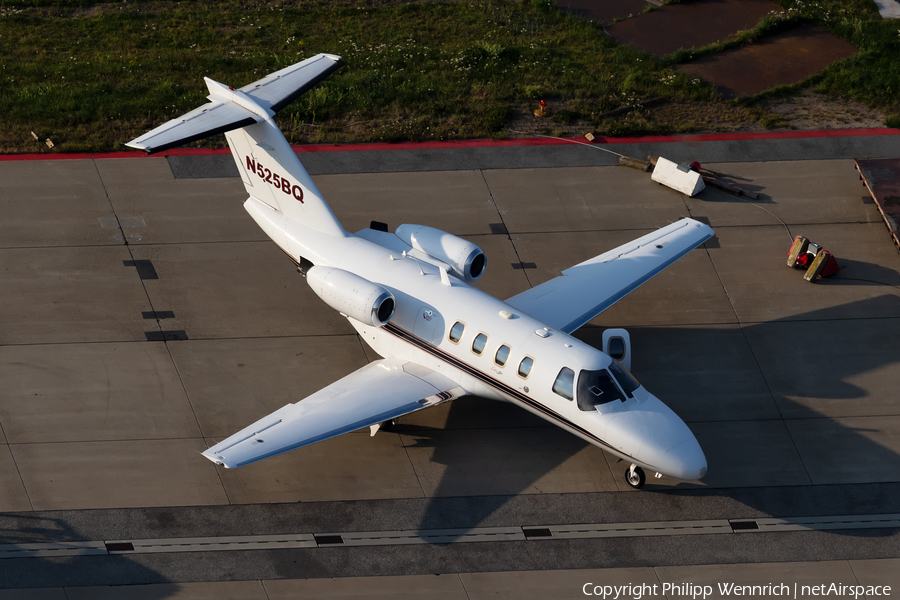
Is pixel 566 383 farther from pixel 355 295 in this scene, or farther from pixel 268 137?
pixel 268 137

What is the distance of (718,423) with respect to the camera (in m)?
18.5

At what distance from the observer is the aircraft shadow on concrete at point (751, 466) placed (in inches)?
666

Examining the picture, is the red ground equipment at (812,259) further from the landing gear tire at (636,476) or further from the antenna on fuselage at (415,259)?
the antenna on fuselage at (415,259)

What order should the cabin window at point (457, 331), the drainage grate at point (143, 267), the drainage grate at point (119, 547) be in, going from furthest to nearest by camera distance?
1. the drainage grate at point (143, 267)
2. the cabin window at point (457, 331)
3. the drainage grate at point (119, 547)

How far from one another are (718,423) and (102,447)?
41.3ft

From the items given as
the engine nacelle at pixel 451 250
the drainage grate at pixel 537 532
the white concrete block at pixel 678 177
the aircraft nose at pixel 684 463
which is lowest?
the drainage grate at pixel 537 532

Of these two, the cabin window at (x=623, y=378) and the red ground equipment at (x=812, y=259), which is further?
the red ground equipment at (x=812, y=259)

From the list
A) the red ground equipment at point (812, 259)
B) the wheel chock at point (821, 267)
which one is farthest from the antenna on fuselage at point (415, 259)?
the wheel chock at point (821, 267)

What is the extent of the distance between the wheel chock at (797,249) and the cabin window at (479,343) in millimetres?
9527

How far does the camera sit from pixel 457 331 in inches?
673

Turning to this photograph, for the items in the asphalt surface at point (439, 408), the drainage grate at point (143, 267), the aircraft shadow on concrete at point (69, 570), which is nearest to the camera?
the aircraft shadow on concrete at point (69, 570)

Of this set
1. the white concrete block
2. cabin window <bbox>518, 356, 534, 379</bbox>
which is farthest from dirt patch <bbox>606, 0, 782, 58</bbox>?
cabin window <bbox>518, 356, 534, 379</bbox>

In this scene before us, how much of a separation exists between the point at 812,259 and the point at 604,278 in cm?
581

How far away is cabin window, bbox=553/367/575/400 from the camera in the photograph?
1606cm
